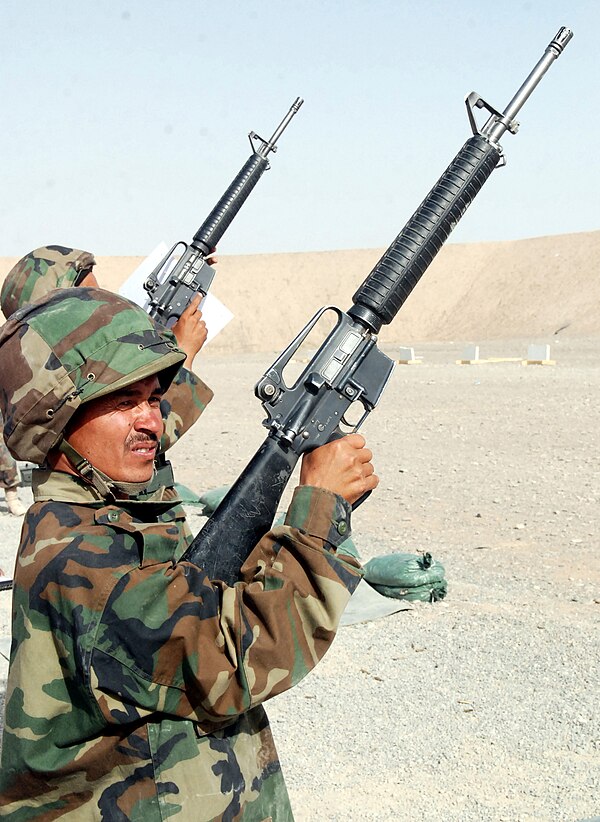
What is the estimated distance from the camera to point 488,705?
479 centimetres

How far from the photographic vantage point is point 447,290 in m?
60.0

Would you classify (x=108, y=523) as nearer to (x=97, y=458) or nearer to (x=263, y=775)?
(x=97, y=458)

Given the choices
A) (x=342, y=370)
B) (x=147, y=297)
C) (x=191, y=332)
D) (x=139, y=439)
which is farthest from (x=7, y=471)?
(x=139, y=439)

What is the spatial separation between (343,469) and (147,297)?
3590 millimetres

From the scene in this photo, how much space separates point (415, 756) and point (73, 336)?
10.1 ft

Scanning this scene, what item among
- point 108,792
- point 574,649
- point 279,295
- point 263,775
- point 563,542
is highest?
point 279,295

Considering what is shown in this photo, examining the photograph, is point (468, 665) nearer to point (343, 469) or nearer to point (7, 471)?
point (343, 469)

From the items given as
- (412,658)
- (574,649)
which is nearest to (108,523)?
(412,658)

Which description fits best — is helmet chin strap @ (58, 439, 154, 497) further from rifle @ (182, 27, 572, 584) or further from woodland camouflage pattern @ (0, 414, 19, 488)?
woodland camouflage pattern @ (0, 414, 19, 488)

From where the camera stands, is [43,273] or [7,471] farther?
[7,471]

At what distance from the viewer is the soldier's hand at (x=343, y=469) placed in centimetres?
202

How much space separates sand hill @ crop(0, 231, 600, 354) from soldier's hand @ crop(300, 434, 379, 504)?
43231 mm

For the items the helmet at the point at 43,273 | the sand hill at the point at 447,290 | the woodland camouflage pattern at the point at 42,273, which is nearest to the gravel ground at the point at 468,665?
the woodland camouflage pattern at the point at 42,273

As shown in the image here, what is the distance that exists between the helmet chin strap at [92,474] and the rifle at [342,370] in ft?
1.03
